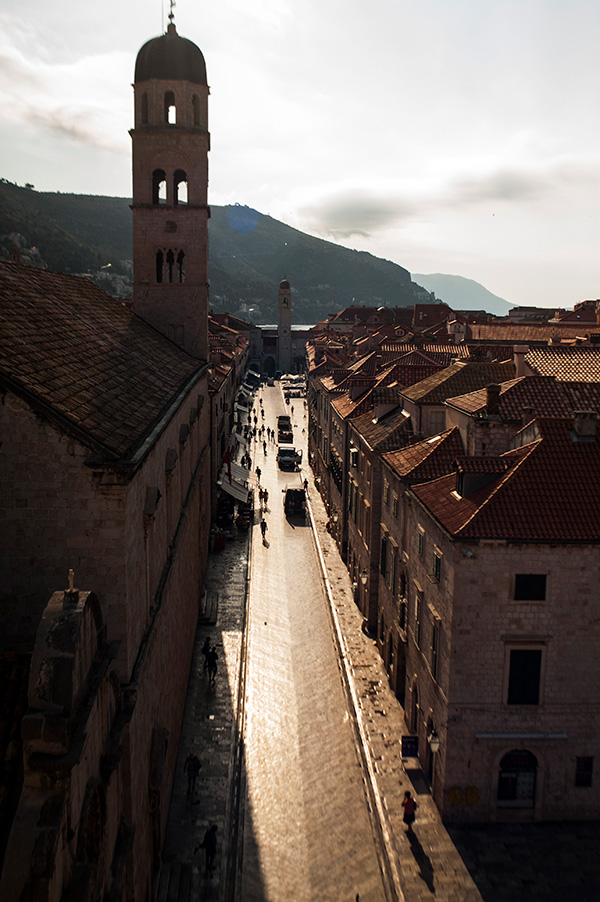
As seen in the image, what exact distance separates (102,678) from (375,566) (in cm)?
2358

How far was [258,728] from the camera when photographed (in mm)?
26641

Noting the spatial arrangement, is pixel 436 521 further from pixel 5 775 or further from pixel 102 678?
pixel 5 775

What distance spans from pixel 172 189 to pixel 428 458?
2300 centimetres

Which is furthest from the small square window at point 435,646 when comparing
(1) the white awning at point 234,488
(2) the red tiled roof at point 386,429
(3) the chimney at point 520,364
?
(1) the white awning at point 234,488

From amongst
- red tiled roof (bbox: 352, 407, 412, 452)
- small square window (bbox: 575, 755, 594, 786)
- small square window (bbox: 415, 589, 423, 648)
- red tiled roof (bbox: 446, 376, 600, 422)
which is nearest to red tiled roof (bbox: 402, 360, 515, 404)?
red tiled roof (bbox: 352, 407, 412, 452)

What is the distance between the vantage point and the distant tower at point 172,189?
3947 centimetres

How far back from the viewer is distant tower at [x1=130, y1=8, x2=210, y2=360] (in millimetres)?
39469

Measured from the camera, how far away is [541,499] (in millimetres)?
21672

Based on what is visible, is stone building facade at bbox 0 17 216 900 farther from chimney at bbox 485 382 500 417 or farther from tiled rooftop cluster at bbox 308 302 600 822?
chimney at bbox 485 382 500 417

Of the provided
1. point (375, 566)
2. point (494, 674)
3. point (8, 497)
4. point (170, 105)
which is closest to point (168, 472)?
point (8, 497)

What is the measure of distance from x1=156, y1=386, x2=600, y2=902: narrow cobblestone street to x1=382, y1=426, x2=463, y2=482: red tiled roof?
8.92 metres

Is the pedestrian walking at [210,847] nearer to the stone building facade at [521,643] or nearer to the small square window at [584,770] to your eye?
the stone building facade at [521,643]

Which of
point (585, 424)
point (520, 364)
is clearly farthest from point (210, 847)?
point (520, 364)

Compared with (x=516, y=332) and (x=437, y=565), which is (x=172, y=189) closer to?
(x=437, y=565)
